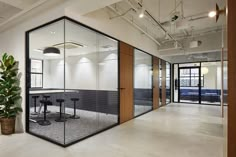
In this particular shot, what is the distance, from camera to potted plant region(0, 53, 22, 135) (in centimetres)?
403

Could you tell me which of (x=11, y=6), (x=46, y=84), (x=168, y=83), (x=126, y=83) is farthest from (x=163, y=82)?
(x=11, y=6)

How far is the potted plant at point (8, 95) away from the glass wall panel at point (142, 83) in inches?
155

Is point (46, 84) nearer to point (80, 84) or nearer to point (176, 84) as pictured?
point (80, 84)

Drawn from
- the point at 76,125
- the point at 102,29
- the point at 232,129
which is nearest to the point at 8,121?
the point at 76,125

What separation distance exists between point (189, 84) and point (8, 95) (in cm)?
976

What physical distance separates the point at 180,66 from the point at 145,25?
18.5ft

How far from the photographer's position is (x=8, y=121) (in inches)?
158

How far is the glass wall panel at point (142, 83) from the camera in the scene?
6.21m

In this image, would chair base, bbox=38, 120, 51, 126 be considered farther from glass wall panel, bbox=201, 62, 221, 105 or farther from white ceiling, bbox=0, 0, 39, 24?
glass wall panel, bbox=201, 62, 221, 105

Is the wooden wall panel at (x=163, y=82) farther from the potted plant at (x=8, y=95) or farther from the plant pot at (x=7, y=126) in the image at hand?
the plant pot at (x=7, y=126)

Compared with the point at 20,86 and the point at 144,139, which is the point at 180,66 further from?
the point at 20,86

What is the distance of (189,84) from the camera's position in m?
10.2

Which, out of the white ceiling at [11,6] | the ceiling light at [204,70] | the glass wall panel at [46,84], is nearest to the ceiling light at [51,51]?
the glass wall panel at [46,84]

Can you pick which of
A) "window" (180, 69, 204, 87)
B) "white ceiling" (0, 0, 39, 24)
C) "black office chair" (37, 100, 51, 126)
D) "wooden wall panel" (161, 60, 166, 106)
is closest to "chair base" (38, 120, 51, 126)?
"black office chair" (37, 100, 51, 126)
